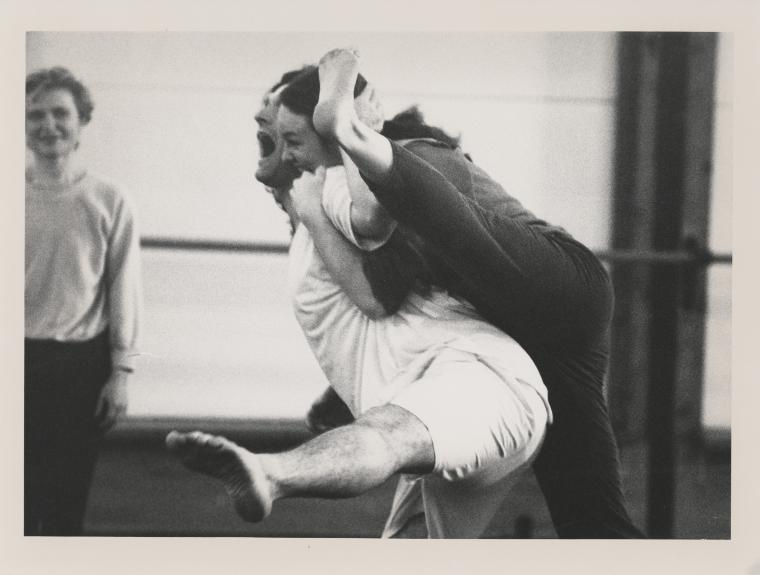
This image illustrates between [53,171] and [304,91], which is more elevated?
[304,91]

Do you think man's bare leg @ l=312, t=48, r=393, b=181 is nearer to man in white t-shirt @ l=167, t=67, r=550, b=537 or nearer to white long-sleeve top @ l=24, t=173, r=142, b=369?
man in white t-shirt @ l=167, t=67, r=550, b=537

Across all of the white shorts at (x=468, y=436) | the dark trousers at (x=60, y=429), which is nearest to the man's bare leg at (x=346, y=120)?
the white shorts at (x=468, y=436)

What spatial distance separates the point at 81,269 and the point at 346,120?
974mm

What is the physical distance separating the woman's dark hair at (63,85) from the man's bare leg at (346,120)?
73cm

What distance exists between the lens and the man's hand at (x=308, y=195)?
357cm

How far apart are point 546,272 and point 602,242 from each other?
0.21m

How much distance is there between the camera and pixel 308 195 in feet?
11.8

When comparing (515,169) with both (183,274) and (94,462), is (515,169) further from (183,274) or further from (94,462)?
Result: (94,462)

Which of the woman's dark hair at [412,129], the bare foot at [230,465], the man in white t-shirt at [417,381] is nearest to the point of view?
the bare foot at [230,465]

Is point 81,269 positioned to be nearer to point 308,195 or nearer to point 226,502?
point 308,195

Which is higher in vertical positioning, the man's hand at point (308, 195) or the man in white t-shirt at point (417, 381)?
the man's hand at point (308, 195)

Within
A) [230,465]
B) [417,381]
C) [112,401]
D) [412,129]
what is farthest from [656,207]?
[112,401]

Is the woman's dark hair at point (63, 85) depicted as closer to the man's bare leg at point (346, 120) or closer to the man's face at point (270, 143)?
the man's face at point (270, 143)

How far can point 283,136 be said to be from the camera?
141 inches
